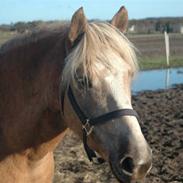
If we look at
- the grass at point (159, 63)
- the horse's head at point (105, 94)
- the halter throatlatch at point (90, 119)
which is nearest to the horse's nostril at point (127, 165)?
the horse's head at point (105, 94)

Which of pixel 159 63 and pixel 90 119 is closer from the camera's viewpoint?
pixel 90 119

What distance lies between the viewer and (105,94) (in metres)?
2.46

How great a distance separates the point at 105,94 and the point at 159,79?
13.9 metres

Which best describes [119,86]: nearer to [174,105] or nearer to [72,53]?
[72,53]

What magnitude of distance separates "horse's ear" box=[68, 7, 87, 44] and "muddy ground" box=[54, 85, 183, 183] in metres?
3.06

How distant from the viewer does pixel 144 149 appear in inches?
91.0

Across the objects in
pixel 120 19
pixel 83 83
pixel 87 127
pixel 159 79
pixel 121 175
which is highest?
pixel 120 19

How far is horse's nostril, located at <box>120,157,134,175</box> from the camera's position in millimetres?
2307

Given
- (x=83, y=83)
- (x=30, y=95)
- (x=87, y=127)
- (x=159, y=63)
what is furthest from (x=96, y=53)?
(x=159, y=63)

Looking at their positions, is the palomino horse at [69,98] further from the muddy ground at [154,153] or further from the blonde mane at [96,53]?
the muddy ground at [154,153]

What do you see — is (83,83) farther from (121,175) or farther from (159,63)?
(159,63)

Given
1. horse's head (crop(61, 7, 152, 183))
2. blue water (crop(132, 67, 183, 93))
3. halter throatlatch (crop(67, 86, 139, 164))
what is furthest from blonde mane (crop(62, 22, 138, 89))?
blue water (crop(132, 67, 183, 93))

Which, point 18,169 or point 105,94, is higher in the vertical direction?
point 105,94

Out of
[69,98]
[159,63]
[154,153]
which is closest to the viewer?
[69,98]
